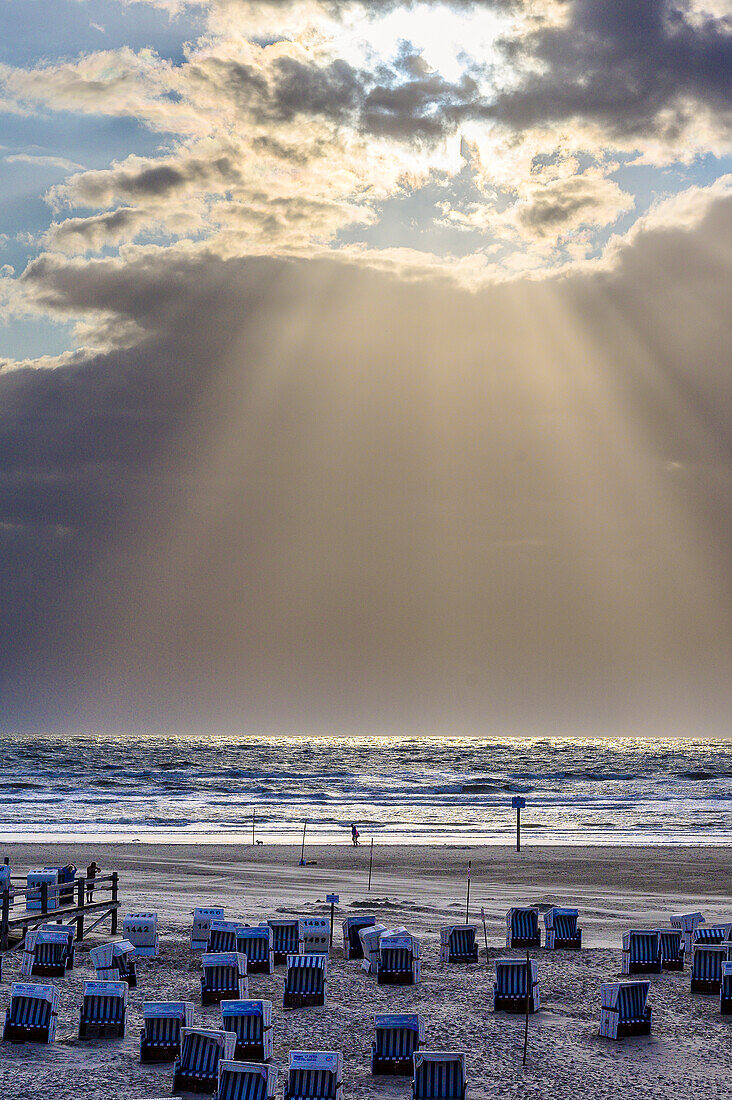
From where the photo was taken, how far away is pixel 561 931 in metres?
23.2

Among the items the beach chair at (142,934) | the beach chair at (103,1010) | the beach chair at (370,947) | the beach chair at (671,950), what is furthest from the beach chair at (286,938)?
A: the beach chair at (671,950)

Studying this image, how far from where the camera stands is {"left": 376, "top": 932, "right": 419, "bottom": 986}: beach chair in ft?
64.3

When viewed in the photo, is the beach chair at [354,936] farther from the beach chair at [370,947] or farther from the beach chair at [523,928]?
the beach chair at [523,928]

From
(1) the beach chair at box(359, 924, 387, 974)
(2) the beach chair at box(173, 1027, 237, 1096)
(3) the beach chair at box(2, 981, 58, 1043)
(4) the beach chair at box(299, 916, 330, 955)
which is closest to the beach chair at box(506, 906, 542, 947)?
(1) the beach chair at box(359, 924, 387, 974)

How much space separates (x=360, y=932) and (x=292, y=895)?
9.36 metres

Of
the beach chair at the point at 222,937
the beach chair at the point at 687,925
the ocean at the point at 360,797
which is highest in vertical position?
the beach chair at the point at 687,925

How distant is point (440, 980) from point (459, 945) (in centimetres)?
180

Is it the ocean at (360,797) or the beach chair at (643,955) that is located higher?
the beach chair at (643,955)

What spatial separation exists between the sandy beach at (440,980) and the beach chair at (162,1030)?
262mm

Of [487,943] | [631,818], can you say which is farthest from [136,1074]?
[631,818]

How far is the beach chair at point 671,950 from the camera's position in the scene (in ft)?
70.2

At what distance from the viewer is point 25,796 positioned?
79562 mm

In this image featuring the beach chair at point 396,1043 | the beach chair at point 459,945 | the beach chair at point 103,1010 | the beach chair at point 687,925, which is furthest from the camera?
the beach chair at point 687,925

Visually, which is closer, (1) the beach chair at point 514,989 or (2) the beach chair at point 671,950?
(1) the beach chair at point 514,989
